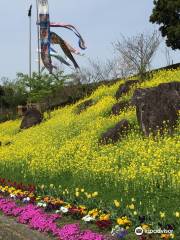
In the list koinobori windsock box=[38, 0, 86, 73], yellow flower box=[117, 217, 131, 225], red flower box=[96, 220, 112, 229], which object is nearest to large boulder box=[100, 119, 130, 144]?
red flower box=[96, 220, 112, 229]

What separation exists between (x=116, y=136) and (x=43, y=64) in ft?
112

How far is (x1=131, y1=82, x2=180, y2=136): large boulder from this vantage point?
1591 centimetres

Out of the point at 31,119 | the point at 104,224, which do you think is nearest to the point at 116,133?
the point at 104,224

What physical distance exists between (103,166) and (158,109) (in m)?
3.70

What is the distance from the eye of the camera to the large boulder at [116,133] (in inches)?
661

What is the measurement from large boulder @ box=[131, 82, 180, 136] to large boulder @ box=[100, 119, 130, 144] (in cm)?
86

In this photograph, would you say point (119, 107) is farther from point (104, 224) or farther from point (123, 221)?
point (123, 221)

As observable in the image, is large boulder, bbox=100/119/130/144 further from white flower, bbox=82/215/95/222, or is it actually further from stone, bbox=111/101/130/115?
white flower, bbox=82/215/95/222

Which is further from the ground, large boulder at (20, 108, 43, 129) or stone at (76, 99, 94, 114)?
stone at (76, 99, 94, 114)

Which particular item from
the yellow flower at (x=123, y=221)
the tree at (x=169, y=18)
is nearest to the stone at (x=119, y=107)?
the yellow flower at (x=123, y=221)

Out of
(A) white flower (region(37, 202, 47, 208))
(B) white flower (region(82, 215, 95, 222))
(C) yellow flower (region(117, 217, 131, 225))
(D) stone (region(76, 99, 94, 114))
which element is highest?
(D) stone (region(76, 99, 94, 114))

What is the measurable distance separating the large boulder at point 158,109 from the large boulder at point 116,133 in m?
0.86

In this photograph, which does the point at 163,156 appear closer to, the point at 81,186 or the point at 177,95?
the point at 81,186

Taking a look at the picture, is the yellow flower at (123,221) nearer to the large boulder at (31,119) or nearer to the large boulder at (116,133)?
the large boulder at (116,133)
